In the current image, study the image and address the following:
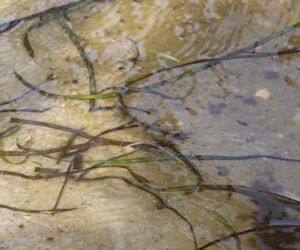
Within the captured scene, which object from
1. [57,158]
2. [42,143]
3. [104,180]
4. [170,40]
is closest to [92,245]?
[104,180]

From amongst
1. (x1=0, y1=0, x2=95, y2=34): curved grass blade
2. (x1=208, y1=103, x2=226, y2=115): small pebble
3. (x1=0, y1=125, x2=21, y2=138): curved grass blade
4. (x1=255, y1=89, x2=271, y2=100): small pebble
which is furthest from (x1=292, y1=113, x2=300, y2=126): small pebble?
(x1=0, y1=0, x2=95, y2=34): curved grass blade

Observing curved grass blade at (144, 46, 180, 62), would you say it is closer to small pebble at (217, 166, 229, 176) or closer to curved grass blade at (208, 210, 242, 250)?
small pebble at (217, 166, 229, 176)

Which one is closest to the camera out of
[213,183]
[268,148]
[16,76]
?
[213,183]

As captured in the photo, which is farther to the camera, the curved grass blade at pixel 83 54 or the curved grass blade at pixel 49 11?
the curved grass blade at pixel 49 11

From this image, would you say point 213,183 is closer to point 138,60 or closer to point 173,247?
point 173,247

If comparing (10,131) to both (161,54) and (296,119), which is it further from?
(296,119)

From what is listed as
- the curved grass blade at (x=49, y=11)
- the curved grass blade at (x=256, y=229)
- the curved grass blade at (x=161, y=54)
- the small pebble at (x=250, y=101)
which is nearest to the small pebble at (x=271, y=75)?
the small pebble at (x=250, y=101)

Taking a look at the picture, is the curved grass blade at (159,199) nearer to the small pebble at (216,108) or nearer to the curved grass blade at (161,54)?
the small pebble at (216,108)

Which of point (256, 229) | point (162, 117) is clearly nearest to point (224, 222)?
point (256, 229)
